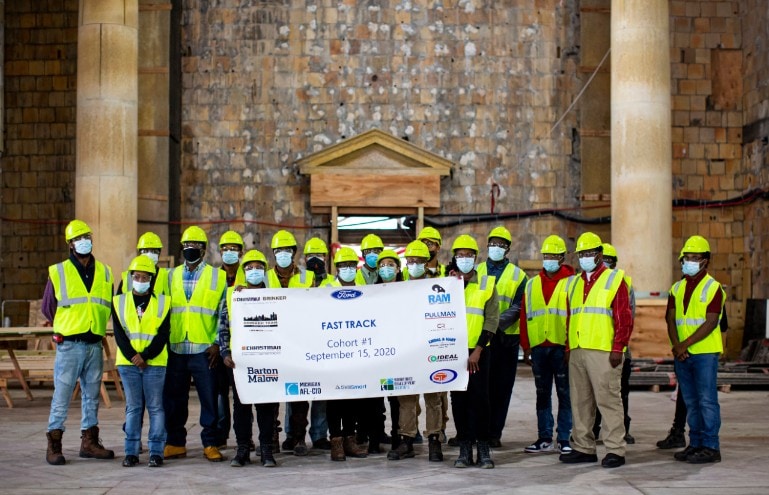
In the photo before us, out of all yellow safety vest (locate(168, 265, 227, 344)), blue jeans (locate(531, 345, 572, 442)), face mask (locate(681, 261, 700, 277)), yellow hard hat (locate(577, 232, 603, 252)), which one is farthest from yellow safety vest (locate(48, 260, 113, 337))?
face mask (locate(681, 261, 700, 277))

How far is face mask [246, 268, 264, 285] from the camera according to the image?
11039mm

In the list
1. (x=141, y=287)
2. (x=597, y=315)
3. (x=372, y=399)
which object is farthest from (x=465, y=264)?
(x=141, y=287)

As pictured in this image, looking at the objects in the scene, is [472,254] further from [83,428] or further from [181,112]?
[181,112]

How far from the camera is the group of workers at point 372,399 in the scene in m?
10.7

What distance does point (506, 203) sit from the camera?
23.6m

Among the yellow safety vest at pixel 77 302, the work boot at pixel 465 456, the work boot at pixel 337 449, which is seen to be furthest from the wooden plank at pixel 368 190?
the work boot at pixel 465 456

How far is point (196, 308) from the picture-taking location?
11.2 meters

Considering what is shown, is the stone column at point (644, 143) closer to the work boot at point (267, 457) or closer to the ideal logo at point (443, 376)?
the ideal logo at point (443, 376)

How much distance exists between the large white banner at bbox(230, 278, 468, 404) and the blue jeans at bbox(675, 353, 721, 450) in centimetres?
224

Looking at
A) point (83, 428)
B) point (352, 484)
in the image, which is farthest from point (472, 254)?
point (83, 428)

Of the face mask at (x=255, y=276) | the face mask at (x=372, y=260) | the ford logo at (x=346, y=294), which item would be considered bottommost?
the ford logo at (x=346, y=294)

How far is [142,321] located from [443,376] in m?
2.72

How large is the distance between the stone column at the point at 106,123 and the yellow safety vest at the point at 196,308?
9119mm

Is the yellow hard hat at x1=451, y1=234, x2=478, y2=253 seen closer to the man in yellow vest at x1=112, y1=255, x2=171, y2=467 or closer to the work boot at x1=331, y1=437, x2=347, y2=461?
the work boot at x1=331, y1=437, x2=347, y2=461
